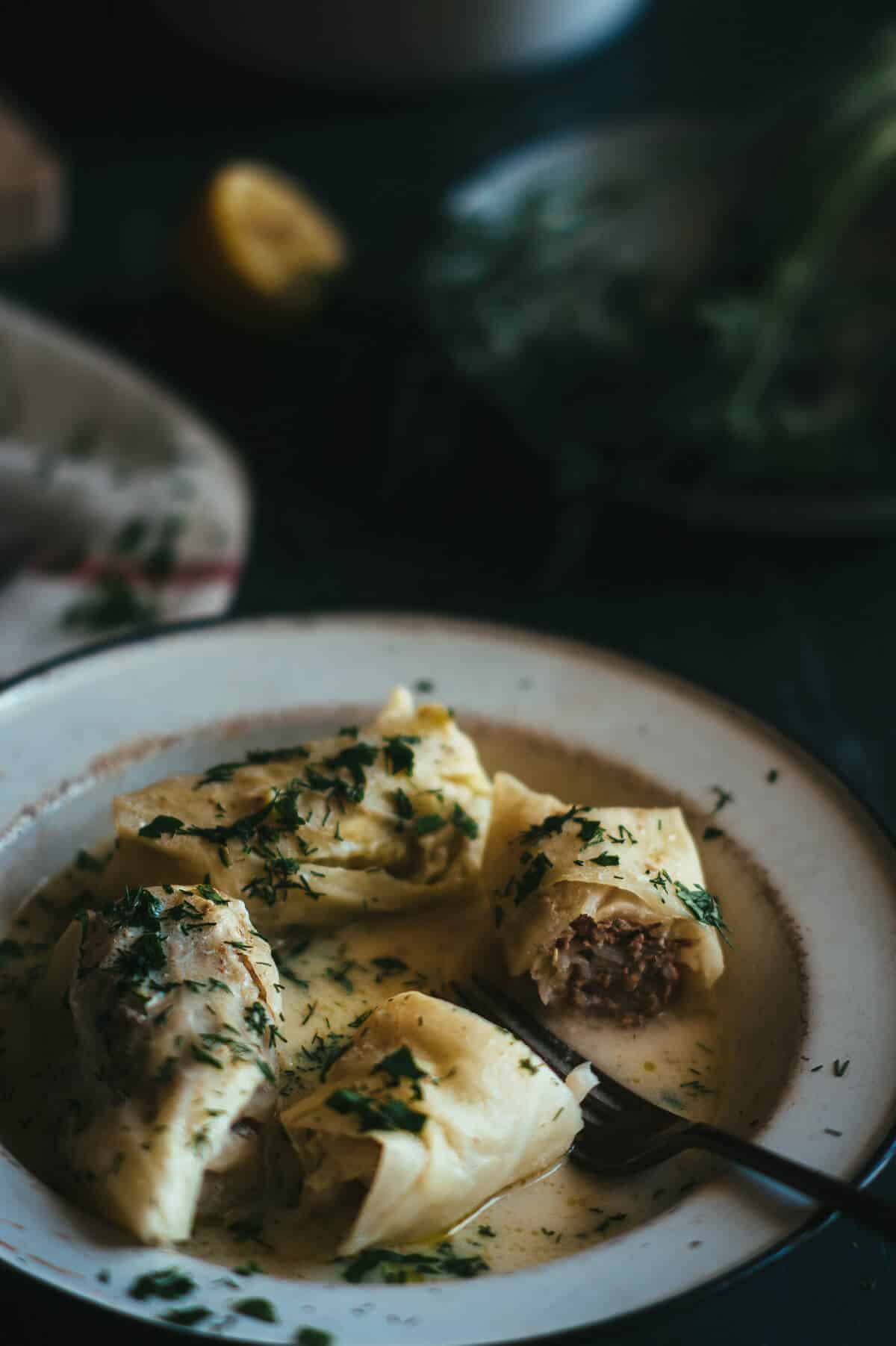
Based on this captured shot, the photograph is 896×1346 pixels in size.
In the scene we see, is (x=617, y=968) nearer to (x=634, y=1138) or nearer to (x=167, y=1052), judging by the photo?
(x=634, y=1138)

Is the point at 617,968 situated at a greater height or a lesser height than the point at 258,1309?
greater

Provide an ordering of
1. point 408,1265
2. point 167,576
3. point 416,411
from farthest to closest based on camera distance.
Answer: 1. point 416,411
2. point 167,576
3. point 408,1265

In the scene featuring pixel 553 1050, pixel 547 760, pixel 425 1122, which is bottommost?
pixel 425 1122

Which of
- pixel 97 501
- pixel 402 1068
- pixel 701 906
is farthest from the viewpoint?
pixel 97 501

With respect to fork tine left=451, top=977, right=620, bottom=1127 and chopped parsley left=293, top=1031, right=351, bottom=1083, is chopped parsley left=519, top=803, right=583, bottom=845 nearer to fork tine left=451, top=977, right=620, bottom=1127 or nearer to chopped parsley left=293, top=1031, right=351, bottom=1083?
fork tine left=451, top=977, right=620, bottom=1127

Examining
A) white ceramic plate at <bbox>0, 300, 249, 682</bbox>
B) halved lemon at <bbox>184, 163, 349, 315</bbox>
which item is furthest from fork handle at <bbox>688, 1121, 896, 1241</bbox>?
halved lemon at <bbox>184, 163, 349, 315</bbox>

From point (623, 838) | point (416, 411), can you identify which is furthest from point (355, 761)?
point (416, 411)

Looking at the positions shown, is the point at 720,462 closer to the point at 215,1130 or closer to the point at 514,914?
the point at 514,914
